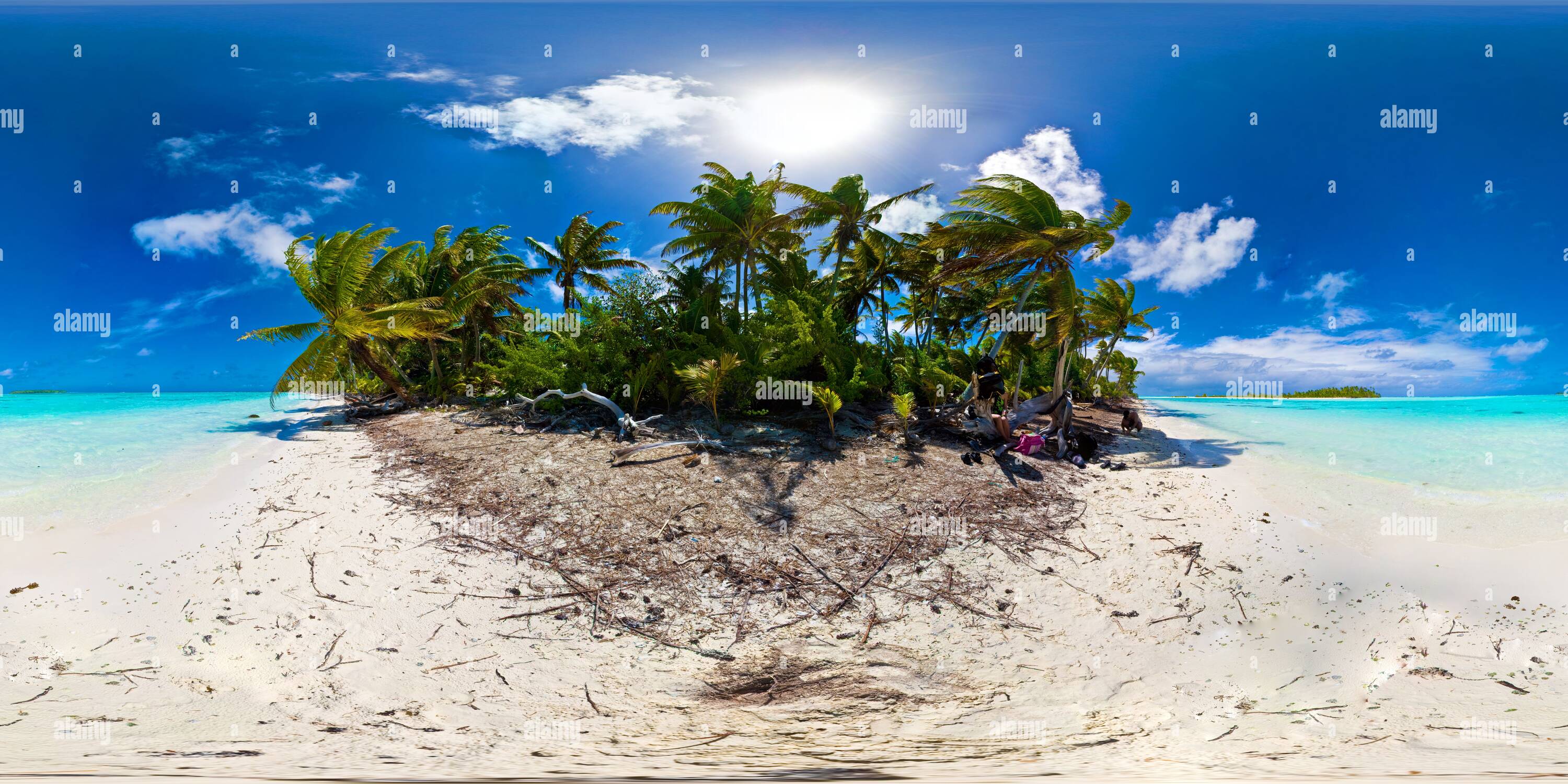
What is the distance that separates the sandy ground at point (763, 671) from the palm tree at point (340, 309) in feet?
31.8

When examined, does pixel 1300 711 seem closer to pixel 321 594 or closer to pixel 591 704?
pixel 591 704

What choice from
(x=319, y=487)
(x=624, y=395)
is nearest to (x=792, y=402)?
(x=624, y=395)

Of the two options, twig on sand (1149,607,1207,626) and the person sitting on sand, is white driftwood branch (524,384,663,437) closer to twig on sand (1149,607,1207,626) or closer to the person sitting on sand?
the person sitting on sand

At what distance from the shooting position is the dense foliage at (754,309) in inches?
530

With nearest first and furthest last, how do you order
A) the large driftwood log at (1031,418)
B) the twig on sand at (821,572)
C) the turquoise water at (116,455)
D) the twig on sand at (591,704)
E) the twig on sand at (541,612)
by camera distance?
the twig on sand at (591,704)
the twig on sand at (541,612)
the twig on sand at (821,572)
the turquoise water at (116,455)
the large driftwood log at (1031,418)

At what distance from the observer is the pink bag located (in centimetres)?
1145

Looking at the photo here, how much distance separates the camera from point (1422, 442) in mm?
16281

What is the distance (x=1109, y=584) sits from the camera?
21.6 feet

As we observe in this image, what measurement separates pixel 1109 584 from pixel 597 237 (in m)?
26.6

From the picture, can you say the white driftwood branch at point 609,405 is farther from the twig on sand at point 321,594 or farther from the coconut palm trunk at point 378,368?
the coconut palm trunk at point 378,368

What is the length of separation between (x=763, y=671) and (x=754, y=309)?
489 inches

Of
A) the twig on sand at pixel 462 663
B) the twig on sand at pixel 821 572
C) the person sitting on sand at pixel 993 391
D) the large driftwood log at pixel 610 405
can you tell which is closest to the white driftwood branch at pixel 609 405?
the large driftwood log at pixel 610 405

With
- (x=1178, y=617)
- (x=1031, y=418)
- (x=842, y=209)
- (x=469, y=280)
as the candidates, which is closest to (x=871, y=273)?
(x=842, y=209)

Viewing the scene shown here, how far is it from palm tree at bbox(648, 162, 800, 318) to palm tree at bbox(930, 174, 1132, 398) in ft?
19.7
